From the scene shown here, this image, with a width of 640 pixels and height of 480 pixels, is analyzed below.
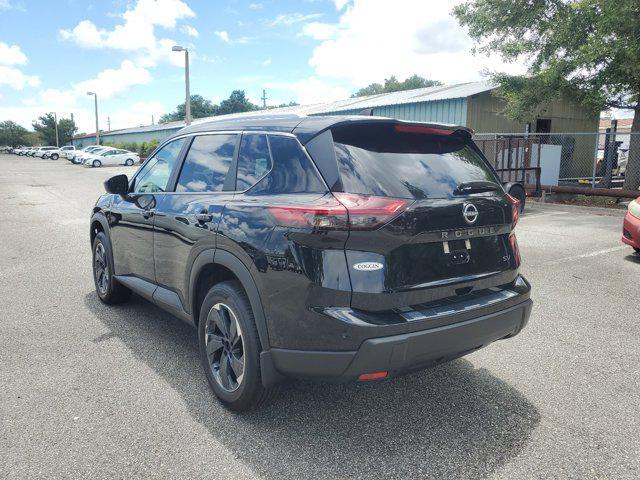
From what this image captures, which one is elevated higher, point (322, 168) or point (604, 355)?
point (322, 168)

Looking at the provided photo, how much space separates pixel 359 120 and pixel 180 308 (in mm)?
1918

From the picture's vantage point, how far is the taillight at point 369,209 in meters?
2.58

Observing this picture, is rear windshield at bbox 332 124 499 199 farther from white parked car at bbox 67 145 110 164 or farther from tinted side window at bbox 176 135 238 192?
white parked car at bbox 67 145 110 164

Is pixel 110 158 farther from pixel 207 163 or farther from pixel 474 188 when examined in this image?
pixel 474 188

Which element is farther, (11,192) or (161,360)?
(11,192)

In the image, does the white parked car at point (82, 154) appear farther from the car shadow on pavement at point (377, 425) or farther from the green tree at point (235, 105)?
the green tree at point (235, 105)

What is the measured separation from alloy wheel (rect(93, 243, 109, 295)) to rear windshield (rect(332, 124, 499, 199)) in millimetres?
3396

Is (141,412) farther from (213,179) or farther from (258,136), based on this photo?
(258,136)

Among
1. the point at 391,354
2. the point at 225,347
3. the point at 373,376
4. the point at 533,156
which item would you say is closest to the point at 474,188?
the point at 391,354

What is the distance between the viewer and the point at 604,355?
4.14 metres

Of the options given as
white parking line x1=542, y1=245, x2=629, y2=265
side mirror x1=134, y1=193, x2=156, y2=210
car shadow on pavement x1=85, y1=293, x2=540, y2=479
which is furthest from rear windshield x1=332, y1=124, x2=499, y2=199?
white parking line x1=542, y1=245, x2=629, y2=265

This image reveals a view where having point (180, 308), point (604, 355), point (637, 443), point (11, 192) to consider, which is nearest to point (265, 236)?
point (180, 308)

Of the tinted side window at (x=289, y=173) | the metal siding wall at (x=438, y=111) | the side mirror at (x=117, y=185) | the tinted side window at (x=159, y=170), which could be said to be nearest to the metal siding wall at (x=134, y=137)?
the metal siding wall at (x=438, y=111)

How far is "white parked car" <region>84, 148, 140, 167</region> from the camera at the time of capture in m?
42.7
